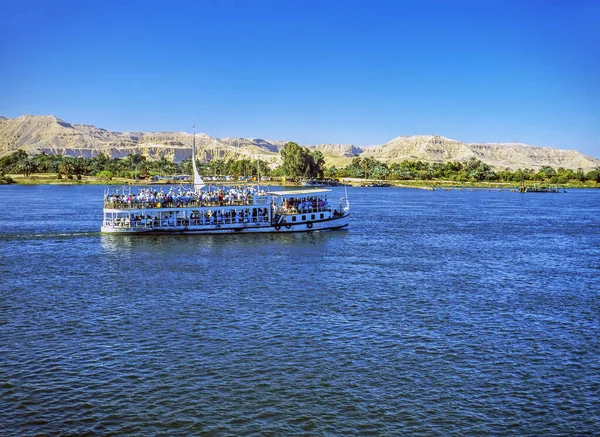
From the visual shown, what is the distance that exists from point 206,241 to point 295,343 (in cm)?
4478

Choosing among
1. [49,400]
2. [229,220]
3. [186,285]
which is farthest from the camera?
[229,220]

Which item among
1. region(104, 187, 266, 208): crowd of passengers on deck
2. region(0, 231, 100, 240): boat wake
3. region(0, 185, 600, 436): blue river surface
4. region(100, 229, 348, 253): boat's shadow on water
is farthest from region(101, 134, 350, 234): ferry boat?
region(0, 185, 600, 436): blue river surface

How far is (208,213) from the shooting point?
3401 inches

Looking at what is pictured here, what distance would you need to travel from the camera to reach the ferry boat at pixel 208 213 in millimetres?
82250

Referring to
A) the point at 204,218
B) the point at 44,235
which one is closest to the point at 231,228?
the point at 204,218

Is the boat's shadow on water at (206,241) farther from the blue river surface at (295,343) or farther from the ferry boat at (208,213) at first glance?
the blue river surface at (295,343)

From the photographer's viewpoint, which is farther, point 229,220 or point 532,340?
point 229,220

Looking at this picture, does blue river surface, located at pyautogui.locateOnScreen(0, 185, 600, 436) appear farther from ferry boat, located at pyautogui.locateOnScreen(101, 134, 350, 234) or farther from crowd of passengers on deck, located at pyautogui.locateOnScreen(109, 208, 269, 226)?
crowd of passengers on deck, located at pyautogui.locateOnScreen(109, 208, 269, 226)

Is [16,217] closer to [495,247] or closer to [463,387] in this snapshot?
[495,247]

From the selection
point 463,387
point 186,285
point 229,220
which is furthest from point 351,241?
point 463,387

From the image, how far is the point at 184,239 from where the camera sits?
79.6 m

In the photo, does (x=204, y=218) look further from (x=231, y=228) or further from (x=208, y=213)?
(x=231, y=228)

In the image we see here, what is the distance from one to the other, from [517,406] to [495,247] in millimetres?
53043

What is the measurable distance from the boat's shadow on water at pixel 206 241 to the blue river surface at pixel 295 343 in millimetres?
3283
